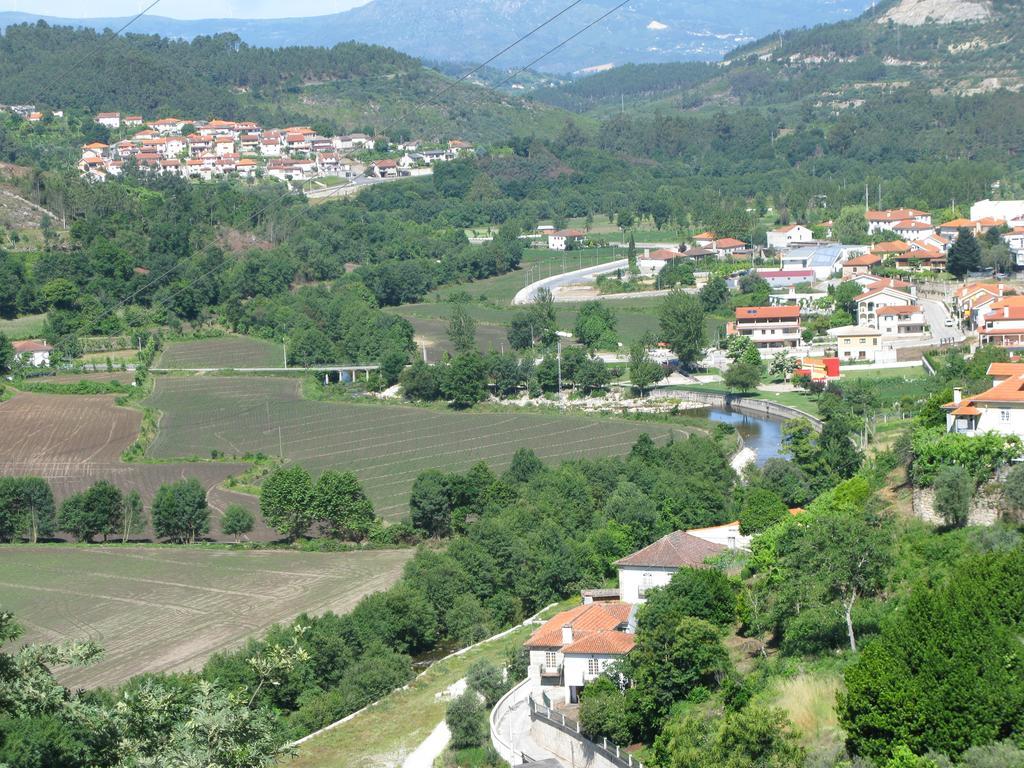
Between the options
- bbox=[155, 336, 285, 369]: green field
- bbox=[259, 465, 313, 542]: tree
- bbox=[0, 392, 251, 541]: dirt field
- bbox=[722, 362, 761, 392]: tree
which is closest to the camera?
bbox=[259, 465, 313, 542]: tree

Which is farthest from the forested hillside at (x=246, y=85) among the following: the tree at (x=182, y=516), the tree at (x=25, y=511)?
the tree at (x=182, y=516)

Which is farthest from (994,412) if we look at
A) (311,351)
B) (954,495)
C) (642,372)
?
(311,351)

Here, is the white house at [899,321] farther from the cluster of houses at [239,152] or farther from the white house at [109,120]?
the white house at [109,120]

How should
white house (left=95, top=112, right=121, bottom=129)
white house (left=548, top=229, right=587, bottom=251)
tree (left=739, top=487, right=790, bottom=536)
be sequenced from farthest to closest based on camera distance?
white house (left=95, top=112, right=121, bottom=129)
white house (left=548, top=229, right=587, bottom=251)
tree (left=739, top=487, right=790, bottom=536)

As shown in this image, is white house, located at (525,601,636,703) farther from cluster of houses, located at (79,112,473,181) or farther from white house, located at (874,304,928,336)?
cluster of houses, located at (79,112,473,181)

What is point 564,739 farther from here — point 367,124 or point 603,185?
point 367,124

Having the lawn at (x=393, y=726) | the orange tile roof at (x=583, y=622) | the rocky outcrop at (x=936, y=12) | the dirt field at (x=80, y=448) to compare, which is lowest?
the lawn at (x=393, y=726)

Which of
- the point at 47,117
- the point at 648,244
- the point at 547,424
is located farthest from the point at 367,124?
the point at 547,424

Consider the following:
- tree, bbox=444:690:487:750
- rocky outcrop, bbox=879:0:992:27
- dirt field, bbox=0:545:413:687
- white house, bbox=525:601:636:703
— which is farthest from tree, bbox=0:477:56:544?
rocky outcrop, bbox=879:0:992:27
